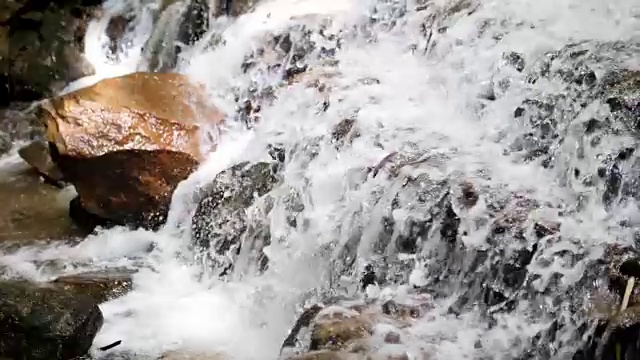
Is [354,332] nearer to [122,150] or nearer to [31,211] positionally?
[122,150]

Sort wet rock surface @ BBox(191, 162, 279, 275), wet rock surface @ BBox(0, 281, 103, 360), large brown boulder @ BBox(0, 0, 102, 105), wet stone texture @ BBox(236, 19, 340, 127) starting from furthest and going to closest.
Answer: large brown boulder @ BBox(0, 0, 102, 105) → wet stone texture @ BBox(236, 19, 340, 127) → wet rock surface @ BBox(191, 162, 279, 275) → wet rock surface @ BBox(0, 281, 103, 360)

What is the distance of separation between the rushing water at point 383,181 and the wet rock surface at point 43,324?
0.27 metres

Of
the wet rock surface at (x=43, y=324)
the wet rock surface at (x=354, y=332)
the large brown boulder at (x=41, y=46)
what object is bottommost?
the wet rock surface at (x=43, y=324)

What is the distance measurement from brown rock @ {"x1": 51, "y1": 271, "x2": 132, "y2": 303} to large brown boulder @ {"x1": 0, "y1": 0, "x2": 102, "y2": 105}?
297 centimetres

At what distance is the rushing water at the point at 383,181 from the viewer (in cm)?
324

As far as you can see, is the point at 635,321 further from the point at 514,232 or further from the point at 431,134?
the point at 431,134

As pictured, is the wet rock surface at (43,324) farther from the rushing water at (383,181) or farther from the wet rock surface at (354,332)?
the wet rock surface at (354,332)

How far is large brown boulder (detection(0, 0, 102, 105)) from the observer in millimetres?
6676

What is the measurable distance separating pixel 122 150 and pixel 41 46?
282 cm

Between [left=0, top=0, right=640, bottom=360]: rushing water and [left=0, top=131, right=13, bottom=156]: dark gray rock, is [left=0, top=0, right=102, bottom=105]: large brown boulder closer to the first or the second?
[left=0, top=131, right=13, bottom=156]: dark gray rock

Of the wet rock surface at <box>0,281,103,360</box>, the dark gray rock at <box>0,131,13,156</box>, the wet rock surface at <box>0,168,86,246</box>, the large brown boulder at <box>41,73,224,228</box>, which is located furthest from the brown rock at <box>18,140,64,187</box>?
the wet rock surface at <box>0,281,103,360</box>

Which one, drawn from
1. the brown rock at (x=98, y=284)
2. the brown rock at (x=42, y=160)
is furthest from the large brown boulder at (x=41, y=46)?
the brown rock at (x=98, y=284)

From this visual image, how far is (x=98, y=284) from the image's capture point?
4.08 m

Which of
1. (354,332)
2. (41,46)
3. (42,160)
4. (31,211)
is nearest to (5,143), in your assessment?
(42,160)
